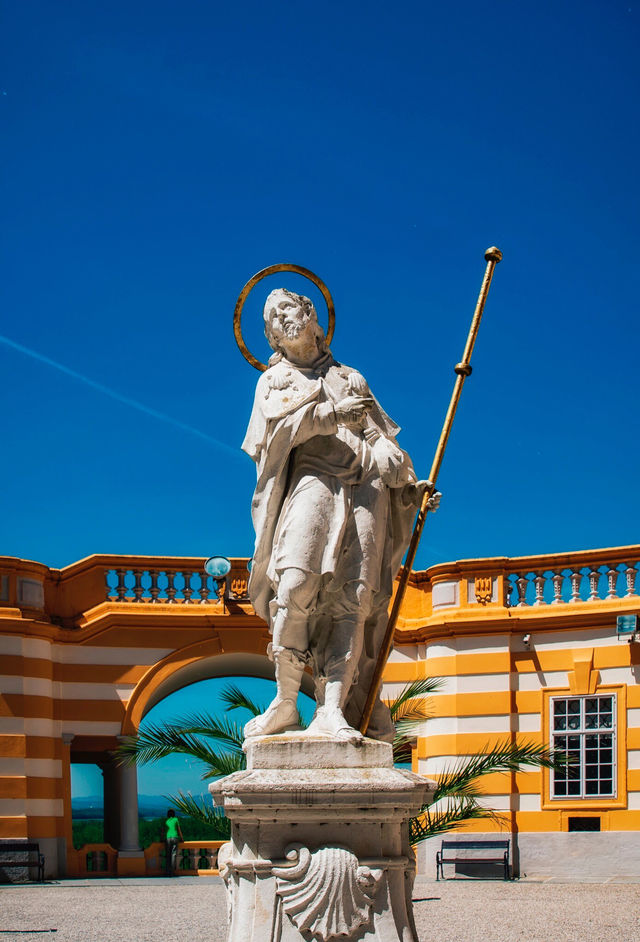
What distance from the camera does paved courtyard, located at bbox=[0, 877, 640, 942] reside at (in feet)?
34.1

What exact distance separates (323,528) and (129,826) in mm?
13391

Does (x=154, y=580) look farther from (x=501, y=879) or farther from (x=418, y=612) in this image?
(x=501, y=879)

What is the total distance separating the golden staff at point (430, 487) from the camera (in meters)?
5.79

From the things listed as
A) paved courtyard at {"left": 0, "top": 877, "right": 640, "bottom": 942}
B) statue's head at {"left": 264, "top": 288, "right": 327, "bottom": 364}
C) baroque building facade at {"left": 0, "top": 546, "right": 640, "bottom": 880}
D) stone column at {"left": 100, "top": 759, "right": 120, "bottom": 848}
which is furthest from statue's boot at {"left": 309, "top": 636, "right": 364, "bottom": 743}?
stone column at {"left": 100, "top": 759, "right": 120, "bottom": 848}

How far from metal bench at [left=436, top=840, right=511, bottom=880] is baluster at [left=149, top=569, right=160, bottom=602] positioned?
532cm

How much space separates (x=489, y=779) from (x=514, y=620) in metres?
2.20

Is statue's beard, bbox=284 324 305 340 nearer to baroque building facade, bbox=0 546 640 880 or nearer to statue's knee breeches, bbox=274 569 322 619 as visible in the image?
statue's knee breeches, bbox=274 569 322 619

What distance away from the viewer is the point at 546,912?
39.9 ft

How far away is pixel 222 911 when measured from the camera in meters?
12.4

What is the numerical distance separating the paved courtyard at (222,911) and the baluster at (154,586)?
4.12 m

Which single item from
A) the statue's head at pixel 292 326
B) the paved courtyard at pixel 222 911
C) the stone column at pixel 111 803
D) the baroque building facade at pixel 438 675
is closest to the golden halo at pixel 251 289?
the statue's head at pixel 292 326

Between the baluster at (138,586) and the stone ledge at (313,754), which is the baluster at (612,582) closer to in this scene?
the baluster at (138,586)

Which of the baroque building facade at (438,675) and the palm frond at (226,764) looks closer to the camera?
the palm frond at (226,764)

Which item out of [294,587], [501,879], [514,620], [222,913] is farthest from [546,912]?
[294,587]
